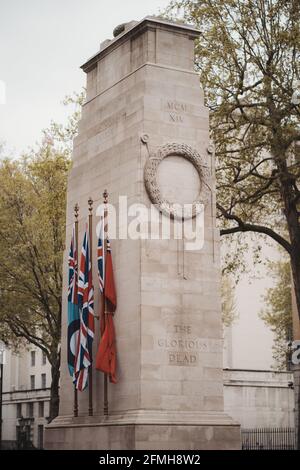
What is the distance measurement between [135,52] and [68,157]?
19.3 metres

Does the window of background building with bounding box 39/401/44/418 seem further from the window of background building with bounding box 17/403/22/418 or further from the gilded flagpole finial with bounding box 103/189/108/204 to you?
the gilded flagpole finial with bounding box 103/189/108/204

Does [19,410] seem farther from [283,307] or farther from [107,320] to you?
[107,320]

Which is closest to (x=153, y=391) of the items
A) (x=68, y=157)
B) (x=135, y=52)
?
(x=135, y=52)

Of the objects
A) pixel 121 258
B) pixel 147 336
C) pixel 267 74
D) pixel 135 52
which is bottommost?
pixel 147 336

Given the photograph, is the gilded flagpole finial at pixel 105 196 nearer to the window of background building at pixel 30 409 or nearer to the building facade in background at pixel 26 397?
the building facade in background at pixel 26 397

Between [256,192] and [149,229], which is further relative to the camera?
[256,192]

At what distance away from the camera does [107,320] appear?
23812 millimetres

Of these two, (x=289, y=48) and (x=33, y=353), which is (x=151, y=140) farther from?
(x=33, y=353)

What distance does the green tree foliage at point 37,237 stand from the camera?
43.1m

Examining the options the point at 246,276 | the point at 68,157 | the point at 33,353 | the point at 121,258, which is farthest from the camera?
the point at 33,353

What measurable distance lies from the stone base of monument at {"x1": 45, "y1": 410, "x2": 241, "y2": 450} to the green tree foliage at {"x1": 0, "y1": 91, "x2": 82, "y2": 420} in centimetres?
1943

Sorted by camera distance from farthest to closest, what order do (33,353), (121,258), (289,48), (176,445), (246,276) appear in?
1. (33,353)
2. (246,276)
3. (289,48)
4. (121,258)
5. (176,445)

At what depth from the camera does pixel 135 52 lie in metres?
25.4

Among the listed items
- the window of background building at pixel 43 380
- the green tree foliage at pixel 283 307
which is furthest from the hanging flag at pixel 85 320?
the window of background building at pixel 43 380
